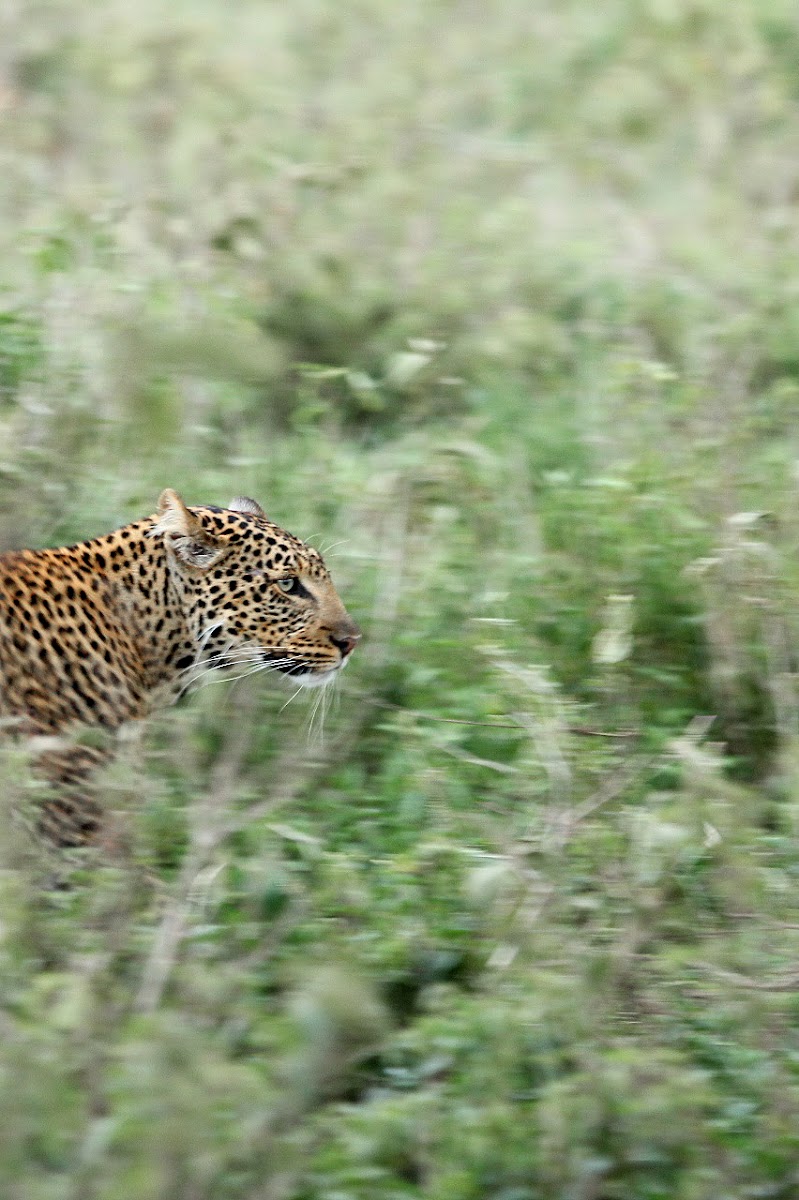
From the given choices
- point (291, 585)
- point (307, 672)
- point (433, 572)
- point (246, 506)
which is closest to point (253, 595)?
point (291, 585)

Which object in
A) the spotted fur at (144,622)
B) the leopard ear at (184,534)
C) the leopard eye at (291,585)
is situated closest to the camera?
the spotted fur at (144,622)

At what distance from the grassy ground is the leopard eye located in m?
0.29

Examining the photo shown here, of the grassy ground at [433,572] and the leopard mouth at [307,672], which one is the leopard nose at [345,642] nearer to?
the leopard mouth at [307,672]

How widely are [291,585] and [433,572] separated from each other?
75 centimetres

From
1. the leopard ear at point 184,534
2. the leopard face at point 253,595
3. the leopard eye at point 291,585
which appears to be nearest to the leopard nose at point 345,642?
the leopard face at point 253,595

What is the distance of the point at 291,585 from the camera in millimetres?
5391

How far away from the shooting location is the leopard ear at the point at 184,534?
201 inches

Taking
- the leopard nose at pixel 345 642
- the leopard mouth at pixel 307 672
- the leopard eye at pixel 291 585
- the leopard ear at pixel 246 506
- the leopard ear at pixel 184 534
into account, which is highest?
the leopard ear at pixel 246 506

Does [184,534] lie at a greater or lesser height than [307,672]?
greater

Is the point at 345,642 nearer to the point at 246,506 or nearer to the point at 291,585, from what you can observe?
the point at 291,585

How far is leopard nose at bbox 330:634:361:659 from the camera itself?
17.8 ft

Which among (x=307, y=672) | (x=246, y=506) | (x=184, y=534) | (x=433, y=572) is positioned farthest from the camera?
(x=433, y=572)

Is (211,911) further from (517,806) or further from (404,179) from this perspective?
(404,179)

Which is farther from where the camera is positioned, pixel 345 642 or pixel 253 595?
pixel 345 642
